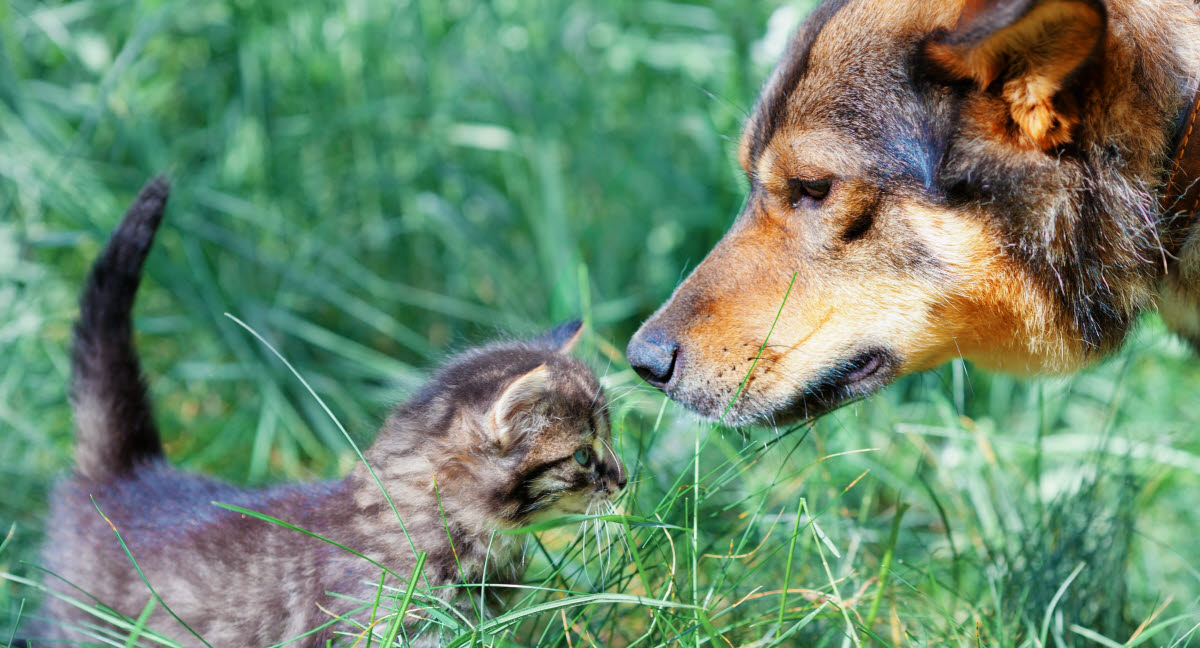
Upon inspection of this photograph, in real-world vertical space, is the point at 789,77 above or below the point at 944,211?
above

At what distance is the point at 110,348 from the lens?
Result: 298 centimetres

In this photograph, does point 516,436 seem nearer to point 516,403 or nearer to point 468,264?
point 516,403

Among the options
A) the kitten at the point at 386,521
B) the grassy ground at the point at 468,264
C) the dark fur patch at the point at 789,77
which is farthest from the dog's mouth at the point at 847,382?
the dark fur patch at the point at 789,77

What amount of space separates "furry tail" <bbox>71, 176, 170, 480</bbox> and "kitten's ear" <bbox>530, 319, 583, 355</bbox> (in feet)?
4.00

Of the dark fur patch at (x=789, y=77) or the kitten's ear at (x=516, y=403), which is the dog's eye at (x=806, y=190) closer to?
the dark fur patch at (x=789, y=77)

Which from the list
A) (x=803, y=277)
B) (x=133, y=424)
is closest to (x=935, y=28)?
(x=803, y=277)

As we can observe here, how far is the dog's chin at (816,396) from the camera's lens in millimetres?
2738

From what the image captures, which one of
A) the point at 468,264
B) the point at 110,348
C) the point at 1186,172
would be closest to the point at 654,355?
the point at 1186,172

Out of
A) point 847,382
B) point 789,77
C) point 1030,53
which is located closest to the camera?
point 1030,53

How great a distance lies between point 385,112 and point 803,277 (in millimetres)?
2692

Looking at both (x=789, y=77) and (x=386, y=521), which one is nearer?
(x=386, y=521)

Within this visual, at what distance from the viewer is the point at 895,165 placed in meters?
2.60

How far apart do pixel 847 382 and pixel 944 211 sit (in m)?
0.52

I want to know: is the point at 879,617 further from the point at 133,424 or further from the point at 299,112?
the point at 299,112
